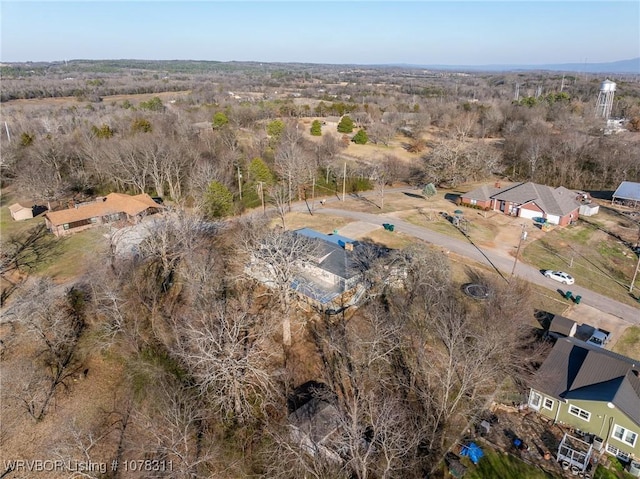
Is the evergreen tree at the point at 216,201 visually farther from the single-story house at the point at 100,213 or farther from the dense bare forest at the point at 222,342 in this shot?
the single-story house at the point at 100,213

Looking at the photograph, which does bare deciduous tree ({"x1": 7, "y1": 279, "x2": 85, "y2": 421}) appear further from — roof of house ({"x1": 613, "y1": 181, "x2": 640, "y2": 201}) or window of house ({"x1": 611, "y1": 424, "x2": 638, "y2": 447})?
roof of house ({"x1": 613, "y1": 181, "x2": 640, "y2": 201})

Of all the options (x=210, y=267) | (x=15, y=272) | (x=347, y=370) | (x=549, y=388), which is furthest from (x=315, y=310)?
(x=15, y=272)

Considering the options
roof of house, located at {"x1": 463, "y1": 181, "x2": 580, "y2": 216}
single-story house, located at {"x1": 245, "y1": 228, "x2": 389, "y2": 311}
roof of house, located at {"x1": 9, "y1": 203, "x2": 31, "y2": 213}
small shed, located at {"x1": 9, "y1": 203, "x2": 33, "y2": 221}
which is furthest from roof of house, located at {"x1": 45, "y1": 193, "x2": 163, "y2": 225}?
roof of house, located at {"x1": 463, "y1": 181, "x2": 580, "y2": 216}

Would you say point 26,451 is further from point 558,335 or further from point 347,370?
point 558,335

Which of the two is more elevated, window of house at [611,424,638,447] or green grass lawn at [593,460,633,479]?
window of house at [611,424,638,447]

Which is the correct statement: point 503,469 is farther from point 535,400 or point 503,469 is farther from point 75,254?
point 75,254
